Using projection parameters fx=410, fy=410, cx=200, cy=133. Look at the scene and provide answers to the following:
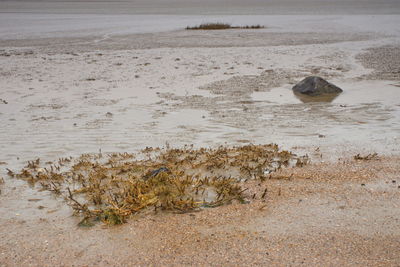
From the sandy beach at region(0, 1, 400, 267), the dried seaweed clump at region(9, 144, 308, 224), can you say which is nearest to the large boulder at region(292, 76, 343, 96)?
the sandy beach at region(0, 1, 400, 267)

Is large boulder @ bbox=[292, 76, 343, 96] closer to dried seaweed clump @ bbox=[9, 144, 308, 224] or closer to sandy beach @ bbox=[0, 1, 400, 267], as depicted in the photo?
sandy beach @ bbox=[0, 1, 400, 267]

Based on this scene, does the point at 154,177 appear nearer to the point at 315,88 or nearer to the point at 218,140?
the point at 218,140

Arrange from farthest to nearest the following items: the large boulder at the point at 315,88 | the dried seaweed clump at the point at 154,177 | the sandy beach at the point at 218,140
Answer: the large boulder at the point at 315,88 < the dried seaweed clump at the point at 154,177 < the sandy beach at the point at 218,140

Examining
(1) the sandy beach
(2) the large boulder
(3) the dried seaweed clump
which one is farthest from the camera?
(2) the large boulder

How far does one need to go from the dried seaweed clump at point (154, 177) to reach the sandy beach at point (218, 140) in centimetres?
14

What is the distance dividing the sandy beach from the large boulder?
0.35 m

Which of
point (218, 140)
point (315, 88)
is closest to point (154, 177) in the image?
point (218, 140)

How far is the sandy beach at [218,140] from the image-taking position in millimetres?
3162

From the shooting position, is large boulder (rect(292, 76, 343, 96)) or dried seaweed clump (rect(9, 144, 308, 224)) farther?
large boulder (rect(292, 76, 343, 96))

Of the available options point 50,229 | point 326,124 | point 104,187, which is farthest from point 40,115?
point 326,124

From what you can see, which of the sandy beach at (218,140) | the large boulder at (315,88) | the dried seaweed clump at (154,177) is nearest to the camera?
the sandy beach at (218,140)

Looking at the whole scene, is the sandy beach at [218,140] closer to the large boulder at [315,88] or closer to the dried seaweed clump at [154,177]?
the dried seaweed clump at [154,177]

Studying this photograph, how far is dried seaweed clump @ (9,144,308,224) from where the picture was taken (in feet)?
12.5

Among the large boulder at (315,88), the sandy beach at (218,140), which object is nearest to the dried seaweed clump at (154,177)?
the sandy beach at (218,140)
